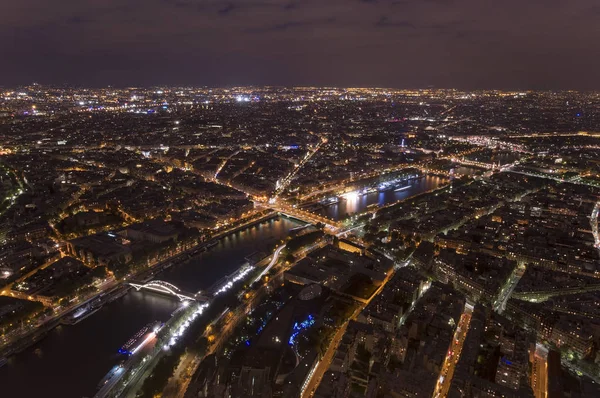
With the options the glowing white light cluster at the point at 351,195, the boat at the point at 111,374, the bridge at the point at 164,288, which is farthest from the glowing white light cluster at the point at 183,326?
the glowing white light cluster at the point at 351,195

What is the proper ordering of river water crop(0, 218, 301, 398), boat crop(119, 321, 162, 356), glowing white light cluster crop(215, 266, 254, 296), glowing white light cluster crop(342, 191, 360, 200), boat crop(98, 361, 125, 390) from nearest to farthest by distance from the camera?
boat crop(98, 361, 125, 390), river water crop(0, 218, 301, 398), boat crop(119, 321, 162, 356), glowing white light cluster crop(215, 266, 254, 296), glowing white light cluster crop(342, 191, 360, 200)

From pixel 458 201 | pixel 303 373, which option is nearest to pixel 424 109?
pixel 458 201

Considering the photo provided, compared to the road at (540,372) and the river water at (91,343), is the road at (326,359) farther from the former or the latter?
the river water at (91,343)

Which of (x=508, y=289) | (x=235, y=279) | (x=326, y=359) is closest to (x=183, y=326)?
(x=235, y=279)

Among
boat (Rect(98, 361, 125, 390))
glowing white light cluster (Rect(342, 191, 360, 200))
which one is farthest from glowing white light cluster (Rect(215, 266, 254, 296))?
glowing white light cluster (Rect(342, 191, 360, 200))

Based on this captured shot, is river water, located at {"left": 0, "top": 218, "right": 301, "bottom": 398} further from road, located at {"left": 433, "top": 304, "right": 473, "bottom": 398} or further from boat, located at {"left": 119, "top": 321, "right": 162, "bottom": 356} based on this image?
road, located at {"left": 433, "top": 304, "right": 473, "bottom": 398}

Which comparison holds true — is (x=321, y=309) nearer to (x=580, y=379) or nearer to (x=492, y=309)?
(x=492, y=309)

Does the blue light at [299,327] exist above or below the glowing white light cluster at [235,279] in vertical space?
below
